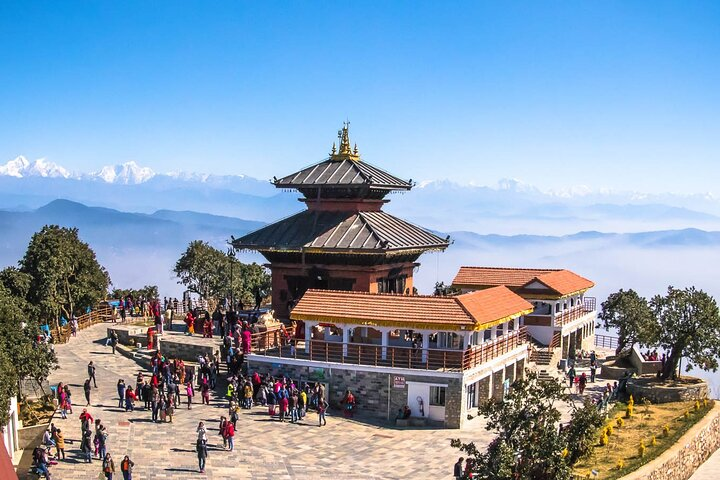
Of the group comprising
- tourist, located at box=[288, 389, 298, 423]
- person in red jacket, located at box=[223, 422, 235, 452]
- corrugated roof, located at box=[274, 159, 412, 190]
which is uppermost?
corrugated roof, located at box=[274, 159, 412, 190]

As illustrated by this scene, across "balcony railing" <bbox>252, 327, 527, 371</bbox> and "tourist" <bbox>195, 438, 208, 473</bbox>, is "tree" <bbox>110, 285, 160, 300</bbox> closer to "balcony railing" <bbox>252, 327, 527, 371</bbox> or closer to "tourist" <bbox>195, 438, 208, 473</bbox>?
"balcony railing" <bbox>252, 327, 527, 371</bbox>

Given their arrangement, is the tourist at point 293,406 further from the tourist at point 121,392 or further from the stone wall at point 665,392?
the stone wall at point 665,392

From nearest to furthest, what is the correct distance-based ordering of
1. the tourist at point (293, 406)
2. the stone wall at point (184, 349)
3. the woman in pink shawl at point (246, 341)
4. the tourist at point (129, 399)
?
the tourist at point (129, 399) → the tourist at point (293, 406) → the woman in pink shawl at point (246, 341) → the stone wall at point (184, 349)

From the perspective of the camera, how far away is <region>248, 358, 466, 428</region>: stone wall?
1222 inches

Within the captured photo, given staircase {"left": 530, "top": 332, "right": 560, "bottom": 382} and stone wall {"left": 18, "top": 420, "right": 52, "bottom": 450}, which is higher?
staircase {"left": 530, "top": 332, "right": 560, "bottom": 382}

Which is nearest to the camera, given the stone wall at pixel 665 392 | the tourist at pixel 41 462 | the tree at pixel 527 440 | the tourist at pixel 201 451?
the tree at pixel 527 440

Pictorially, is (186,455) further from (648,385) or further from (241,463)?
(648,385)

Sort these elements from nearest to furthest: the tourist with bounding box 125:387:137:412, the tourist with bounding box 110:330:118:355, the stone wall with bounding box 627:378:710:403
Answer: the tourist with bounding box 125:387:137:412
the stone wall with bounding box 627:378:710:403
the tourist with bounding box 110:330:118:355

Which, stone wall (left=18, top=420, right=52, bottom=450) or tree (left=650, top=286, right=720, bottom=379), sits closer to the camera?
stone wall (left=18, top=420, right=52, bottom=450)

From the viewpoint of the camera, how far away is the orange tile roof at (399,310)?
3186 cm

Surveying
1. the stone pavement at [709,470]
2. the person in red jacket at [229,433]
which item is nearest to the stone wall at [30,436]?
the person in red jacket at [229,433]

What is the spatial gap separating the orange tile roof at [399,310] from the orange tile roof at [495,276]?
11.2m

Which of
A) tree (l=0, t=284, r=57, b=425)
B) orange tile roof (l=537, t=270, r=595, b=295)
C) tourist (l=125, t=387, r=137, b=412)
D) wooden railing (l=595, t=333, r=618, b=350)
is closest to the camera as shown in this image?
tree (l=0, t=284, r=57, b=425)

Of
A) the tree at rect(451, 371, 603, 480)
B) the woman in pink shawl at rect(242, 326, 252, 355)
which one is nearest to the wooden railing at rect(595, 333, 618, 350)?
the woman in pink shawl at rect(242, 326, 252, 355)
